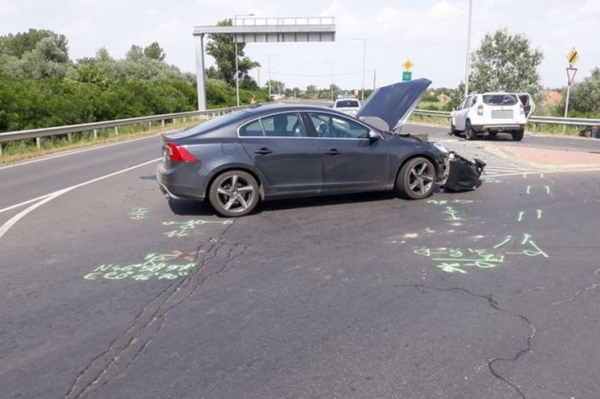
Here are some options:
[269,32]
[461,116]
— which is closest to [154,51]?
[269,32]

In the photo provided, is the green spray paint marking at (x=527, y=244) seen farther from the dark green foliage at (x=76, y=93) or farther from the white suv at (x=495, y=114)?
the dark green foliage at (x=76, y=93)

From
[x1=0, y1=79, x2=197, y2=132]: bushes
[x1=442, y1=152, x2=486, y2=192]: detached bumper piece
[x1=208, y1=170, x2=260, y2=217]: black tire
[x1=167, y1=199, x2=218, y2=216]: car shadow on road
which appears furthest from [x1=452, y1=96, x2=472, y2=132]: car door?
[x1=0, y1=79, x2=197, y2=132]: bushes

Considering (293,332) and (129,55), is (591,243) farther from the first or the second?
(129,55)

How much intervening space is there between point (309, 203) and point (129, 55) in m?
92.3

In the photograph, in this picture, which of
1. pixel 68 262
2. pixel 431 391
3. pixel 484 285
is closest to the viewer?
pixel 431 391

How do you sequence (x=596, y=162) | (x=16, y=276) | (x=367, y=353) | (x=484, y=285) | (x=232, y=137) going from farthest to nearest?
(x=596, y=162) < (x=232, y=137) < (x=16, y=276) < (x=484, y=285) < (x=367, y=353)

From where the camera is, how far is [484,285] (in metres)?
4.60

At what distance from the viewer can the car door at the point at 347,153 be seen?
7.58 metres

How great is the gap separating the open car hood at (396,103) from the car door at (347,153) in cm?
114

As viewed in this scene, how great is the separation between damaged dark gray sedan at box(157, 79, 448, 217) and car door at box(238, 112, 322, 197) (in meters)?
0.01

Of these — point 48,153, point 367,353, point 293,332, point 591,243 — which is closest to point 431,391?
point 367,353

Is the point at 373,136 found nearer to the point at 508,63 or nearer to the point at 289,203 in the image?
the point at 289,203

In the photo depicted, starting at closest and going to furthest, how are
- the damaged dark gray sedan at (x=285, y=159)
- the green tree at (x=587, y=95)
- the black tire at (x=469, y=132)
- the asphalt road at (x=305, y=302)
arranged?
the asphalt road at (x=305, y=302)
the damaged dark gray sedan at (x=285, y=159)
the black tire at (x=469, y=132)
the green tree at (x=587, y=95)

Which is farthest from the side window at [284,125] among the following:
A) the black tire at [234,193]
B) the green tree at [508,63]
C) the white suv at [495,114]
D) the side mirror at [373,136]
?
the green tree at [508,63]
